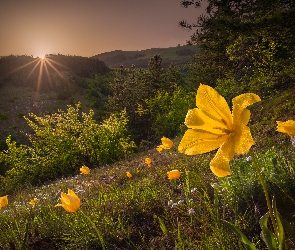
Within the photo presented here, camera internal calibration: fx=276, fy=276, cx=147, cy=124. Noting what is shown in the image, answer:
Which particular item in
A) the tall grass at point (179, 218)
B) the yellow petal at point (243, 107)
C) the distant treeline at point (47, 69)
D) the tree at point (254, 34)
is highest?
the distant treeline at point (47, 69)

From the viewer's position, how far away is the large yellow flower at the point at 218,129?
1.14 m

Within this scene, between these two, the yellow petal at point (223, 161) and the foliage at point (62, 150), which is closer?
the yellow petal at point (223, 161)

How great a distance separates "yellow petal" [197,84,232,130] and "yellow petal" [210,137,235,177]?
0.15m

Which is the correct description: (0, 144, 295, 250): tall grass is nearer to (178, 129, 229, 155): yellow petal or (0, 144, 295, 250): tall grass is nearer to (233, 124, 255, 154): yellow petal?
(178, 129, 229, 155): yellow petal

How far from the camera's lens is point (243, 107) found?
1.17m

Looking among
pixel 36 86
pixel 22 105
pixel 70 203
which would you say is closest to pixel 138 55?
pixel 36 86

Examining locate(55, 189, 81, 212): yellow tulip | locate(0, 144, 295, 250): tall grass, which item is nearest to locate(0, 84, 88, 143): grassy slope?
locate(0, 144, 295, 250): tall grass

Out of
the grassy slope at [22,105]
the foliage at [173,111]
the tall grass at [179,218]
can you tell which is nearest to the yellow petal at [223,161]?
the tall grass at [179,218]

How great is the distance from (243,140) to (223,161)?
12 centimetres

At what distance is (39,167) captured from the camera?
15602 millimetres

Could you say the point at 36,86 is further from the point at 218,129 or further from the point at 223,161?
the point at 223,161

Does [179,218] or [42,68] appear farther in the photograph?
[42,68]

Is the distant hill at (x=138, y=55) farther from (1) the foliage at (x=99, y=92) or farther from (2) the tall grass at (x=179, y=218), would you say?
(2) the tall grass at (x=179, y=218)

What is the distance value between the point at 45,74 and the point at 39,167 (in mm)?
34963
